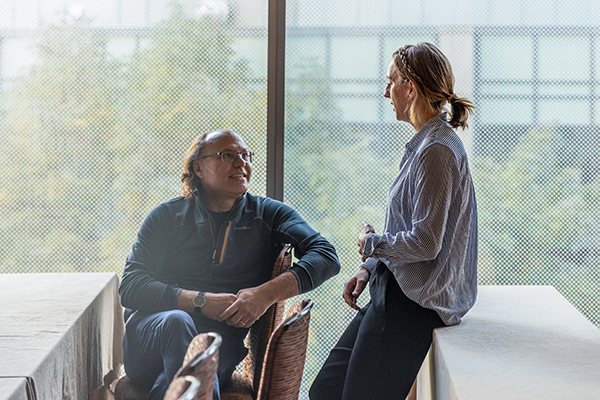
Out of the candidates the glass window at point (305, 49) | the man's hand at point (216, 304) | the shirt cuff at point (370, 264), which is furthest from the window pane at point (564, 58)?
the man's hand at point (216, 304)

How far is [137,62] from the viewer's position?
2.48 metres

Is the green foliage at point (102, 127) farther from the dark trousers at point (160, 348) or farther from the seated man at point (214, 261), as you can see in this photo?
the dark trousers at point (160, 348)

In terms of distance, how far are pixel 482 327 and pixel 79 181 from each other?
5.97 feet

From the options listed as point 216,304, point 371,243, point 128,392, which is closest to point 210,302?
point 216,304

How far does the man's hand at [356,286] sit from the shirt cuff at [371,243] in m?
0.28

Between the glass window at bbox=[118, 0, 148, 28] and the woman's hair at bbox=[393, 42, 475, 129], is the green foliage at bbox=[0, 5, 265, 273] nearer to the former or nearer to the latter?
the glass window at bbox=[118, 0, 148, 28]

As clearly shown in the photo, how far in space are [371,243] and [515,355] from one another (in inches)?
19.6

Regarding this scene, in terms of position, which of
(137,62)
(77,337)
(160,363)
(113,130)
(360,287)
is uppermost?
(137,62)

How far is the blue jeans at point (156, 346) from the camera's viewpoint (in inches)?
66.7

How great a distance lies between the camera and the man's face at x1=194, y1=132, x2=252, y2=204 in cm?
212

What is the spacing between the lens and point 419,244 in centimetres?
153

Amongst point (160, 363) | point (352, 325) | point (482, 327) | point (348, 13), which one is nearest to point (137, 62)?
point (348, 13)

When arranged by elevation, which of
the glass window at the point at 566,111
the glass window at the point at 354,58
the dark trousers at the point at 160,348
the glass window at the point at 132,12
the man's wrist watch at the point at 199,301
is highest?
the glass window at the point at 132,12

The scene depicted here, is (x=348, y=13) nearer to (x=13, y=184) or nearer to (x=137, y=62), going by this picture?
(x=137, y=62)
